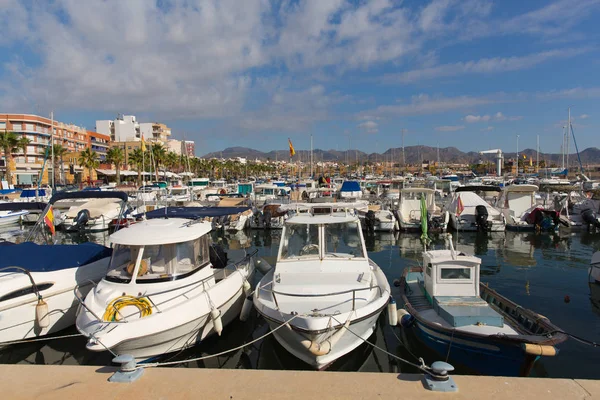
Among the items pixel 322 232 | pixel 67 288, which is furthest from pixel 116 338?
pixel 322 232

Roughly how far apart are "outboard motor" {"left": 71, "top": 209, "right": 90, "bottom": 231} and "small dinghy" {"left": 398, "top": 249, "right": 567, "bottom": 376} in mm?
25600

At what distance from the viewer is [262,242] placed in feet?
84.4

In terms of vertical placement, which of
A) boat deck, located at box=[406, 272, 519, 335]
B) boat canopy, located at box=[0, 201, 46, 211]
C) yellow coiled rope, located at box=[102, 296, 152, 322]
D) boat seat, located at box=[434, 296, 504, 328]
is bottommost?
boat deck, located at box=[406, 272, 519, 335]

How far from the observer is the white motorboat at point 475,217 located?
2655 centimetres

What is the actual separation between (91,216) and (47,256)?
20593 millimetres

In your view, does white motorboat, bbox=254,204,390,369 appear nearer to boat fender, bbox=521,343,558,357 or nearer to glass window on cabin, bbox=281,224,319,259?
glass window on cabin, bbox=281,224,319,259

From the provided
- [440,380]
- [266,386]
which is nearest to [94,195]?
[266,386]

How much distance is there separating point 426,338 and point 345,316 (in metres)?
2.48

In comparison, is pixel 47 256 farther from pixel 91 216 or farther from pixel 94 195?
pixel 91 216

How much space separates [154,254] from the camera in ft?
30.6

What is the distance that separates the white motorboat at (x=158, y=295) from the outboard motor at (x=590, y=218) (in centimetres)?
2757

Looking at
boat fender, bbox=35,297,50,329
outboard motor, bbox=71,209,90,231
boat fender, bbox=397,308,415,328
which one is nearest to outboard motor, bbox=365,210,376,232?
boat fender, bbox=397,308,415,328

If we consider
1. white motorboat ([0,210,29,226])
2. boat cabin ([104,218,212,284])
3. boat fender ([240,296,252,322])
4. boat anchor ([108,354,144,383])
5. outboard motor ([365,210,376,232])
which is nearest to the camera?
boat anchor ([108,354,144,383])

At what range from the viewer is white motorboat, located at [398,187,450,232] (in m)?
27.2
